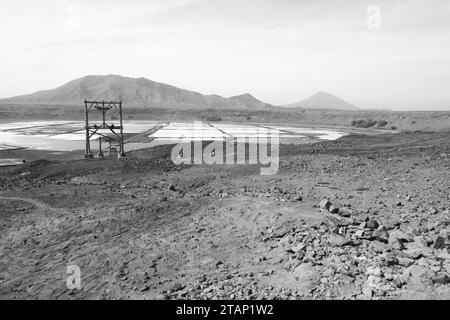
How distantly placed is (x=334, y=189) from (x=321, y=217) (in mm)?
2817

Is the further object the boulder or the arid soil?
the boulder

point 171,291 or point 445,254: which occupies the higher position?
point 445,254

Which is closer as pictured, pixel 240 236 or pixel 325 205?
pixel 240 236

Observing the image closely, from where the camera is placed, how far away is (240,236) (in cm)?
804

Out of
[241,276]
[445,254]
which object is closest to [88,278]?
[241,276]

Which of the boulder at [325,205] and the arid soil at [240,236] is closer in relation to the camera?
the arid soil at [240,236]

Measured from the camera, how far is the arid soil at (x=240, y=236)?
5785 mm

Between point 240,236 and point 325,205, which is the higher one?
point 325,205

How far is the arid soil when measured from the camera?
579 cm

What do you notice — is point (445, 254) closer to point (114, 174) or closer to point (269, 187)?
point (269, 187)

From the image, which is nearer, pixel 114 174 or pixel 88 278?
pixel 88 278
